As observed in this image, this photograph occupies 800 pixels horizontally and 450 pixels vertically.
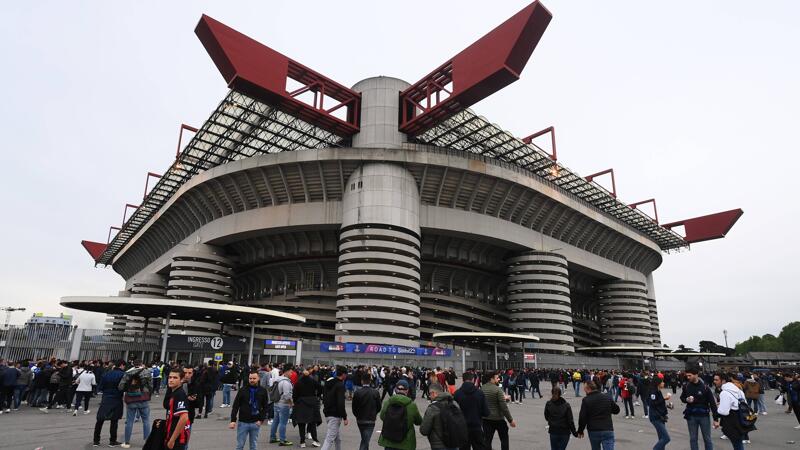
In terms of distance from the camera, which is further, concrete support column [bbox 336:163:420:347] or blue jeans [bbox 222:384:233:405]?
concrete support column [bbox 336:163:420:347]

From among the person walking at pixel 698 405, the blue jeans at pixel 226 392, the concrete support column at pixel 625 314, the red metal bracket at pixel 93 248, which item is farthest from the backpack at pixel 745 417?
the red metal bracket at pixel 93 248

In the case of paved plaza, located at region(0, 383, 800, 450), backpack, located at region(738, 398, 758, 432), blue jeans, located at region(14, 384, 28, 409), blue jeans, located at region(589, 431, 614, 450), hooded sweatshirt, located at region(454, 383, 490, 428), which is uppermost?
hooded sweatshirt, located at region(454, 383, 490, 428)

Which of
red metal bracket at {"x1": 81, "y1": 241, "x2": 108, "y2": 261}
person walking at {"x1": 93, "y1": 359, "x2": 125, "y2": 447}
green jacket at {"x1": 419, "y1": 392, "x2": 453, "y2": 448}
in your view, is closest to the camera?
green jacket at {"x1": 419, "y1": 392, "x2": 453, "y2": 448}

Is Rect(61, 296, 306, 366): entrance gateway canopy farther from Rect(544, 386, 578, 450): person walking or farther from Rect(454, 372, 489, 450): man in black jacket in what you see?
Rect(544, 386, 578, 450): person walking

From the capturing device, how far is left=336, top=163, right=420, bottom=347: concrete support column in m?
46.5

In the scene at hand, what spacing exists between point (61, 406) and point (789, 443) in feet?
76.6

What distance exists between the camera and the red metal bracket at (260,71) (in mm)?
38469

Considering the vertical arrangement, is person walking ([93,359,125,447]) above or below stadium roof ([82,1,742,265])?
below

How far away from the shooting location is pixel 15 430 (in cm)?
1209

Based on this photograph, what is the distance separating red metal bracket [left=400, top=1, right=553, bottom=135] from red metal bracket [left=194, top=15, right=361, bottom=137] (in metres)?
9.76

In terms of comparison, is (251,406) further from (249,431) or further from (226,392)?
(226,392)

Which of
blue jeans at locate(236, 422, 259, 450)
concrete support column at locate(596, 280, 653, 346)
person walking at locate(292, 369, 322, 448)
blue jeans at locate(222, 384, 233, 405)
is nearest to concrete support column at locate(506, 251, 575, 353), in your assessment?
concrete support column at locate(596, 280, 653, 346)

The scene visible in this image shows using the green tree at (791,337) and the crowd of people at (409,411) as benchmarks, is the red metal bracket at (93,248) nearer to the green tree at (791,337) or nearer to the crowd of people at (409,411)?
the crowd of people at (409,411)

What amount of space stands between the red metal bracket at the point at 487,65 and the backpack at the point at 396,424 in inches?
1357
